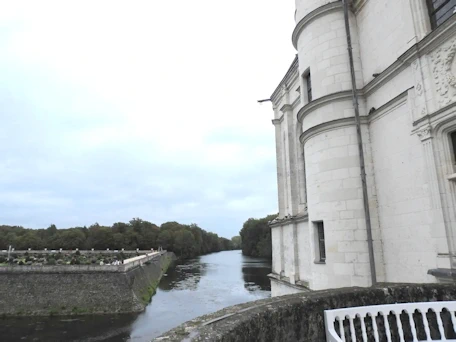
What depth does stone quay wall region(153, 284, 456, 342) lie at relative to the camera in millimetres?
2641

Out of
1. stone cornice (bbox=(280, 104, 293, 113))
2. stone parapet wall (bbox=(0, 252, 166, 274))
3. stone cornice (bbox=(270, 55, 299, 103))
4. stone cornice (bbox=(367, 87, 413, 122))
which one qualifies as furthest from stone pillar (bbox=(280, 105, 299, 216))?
stone parapet wall (bbox=(0, 252, 166, 274))

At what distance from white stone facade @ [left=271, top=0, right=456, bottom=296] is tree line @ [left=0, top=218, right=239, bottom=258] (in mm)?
79736

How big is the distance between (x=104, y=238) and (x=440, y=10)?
84844 mm

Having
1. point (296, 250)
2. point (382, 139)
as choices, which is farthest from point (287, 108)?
point (382, 139)

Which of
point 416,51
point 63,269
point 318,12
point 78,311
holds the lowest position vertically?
point 78,311

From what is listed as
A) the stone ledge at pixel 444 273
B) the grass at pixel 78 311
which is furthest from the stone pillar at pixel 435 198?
the grass at pixel 78 311

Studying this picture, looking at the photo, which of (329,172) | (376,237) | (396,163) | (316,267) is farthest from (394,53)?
(316,267)

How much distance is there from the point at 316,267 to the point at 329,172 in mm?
2785

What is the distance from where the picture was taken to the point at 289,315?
339 cm

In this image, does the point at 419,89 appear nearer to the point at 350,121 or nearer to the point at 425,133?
the point at 425,133

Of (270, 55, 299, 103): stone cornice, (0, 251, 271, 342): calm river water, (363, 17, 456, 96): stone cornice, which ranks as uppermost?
(270, 55, 299, 103): stone cornice

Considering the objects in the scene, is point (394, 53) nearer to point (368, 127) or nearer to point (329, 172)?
point (368, 127)

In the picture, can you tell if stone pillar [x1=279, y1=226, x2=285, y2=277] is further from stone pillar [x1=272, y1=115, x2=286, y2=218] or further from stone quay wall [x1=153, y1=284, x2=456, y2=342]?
stone quay wall [x1=153, y1=284, x2=456, y2=342]

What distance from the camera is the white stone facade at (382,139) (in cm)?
661
